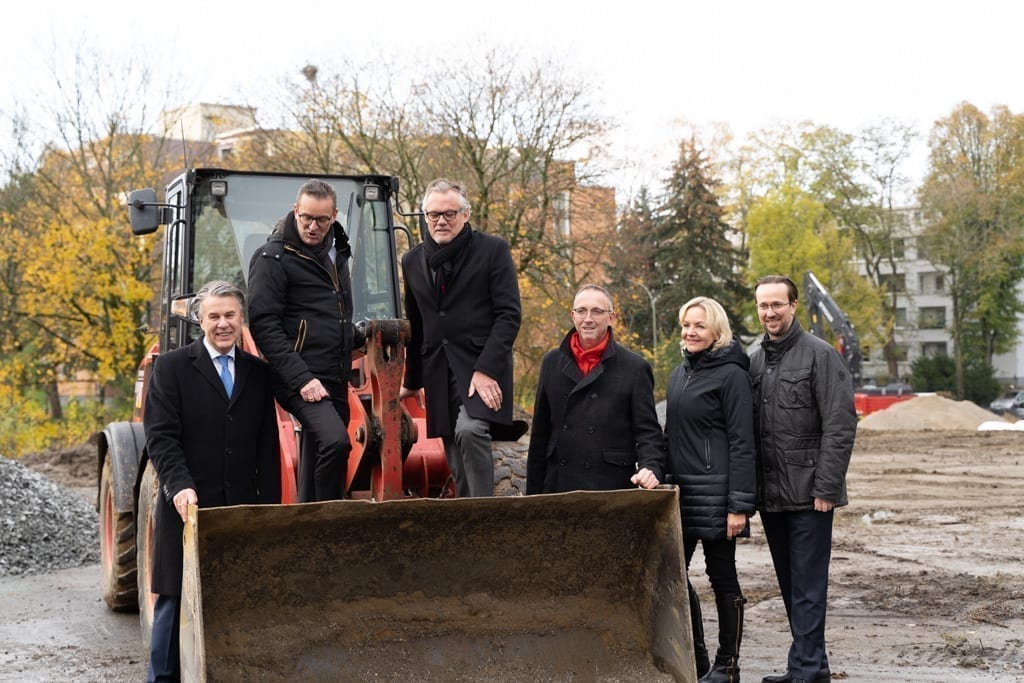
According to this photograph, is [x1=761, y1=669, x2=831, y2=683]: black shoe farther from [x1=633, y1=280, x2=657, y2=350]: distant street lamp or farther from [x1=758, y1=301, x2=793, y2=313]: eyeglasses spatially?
[x1=633, y1=280, x2=657, y2=350]: distant street lamp

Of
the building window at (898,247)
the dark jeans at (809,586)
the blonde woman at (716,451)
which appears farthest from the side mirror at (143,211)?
the building window at (898,247)

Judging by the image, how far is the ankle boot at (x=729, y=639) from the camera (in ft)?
18.6

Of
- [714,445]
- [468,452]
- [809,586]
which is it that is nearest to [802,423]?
[714,445]

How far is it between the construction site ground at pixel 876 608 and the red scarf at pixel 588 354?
6.19 feet

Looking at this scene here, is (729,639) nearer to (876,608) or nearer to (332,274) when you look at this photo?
(332,274)

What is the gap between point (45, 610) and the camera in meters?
8.91

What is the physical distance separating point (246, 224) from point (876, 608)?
4809 mm

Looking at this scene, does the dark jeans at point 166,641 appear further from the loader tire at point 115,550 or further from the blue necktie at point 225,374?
the loader tire at point 115,550

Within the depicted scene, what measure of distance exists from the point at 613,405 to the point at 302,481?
141 cm

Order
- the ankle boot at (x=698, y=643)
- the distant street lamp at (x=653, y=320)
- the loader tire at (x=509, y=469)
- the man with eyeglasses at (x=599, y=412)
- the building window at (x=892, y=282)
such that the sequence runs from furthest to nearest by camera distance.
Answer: the building window at (x=892, y=282)
the distant street lamp at (x=653, y=320)
the loader tire at (x=509, y=469)
the ankle boot at (x=698, y=643)
the man with eyeglasses at (x=599, y=412)

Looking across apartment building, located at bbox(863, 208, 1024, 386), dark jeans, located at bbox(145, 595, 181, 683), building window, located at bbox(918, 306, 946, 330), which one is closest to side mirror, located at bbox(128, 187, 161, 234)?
dark jeans, located at bbox(145, 595, 181, 683)

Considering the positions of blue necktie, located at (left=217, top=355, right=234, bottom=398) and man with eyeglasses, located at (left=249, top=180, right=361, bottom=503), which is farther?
man with eyeglasses, located at (left=249, top=180, right=361, bottom=503)

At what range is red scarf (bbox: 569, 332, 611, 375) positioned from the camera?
5.57 metres

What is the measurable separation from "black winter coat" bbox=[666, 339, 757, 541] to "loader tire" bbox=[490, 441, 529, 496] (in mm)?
733
